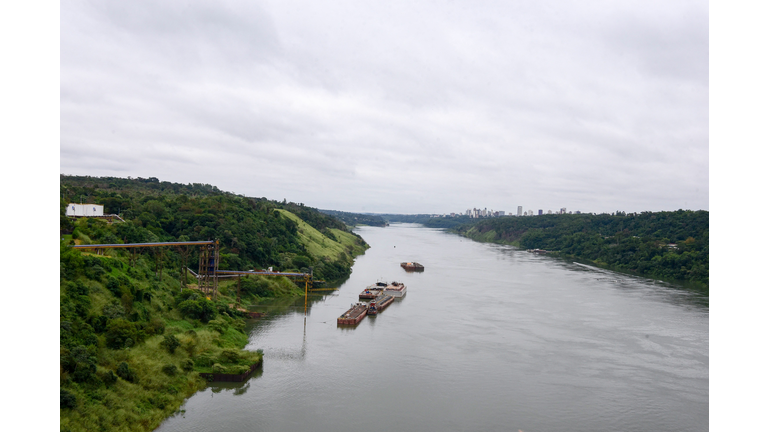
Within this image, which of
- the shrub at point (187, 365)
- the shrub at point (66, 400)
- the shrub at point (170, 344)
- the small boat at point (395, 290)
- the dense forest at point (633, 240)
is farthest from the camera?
the dense forest at point (633, 240)

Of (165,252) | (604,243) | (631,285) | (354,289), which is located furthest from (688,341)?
(604,243)

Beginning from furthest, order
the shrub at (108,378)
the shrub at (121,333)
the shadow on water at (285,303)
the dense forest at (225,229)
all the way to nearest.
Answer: the dense forest at (225,229) → the shadow on water at (285,303) → the shrub at (121,333) → the shrub at (108,378)

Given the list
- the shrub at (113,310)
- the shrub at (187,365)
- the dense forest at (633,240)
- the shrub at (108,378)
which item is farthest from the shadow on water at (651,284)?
the shrub at (108,378)

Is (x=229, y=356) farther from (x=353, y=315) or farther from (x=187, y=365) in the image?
(x=353, y=315)

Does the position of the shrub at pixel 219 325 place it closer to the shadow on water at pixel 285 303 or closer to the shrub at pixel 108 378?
the shadow on water at pixel 285 303

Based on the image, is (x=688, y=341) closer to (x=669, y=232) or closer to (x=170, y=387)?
(x=170, y=387)

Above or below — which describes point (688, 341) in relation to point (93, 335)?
below

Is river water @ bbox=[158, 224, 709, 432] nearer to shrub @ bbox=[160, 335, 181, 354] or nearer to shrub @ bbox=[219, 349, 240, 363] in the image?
shrub @ bbox=[219, 349, 240, 363]
